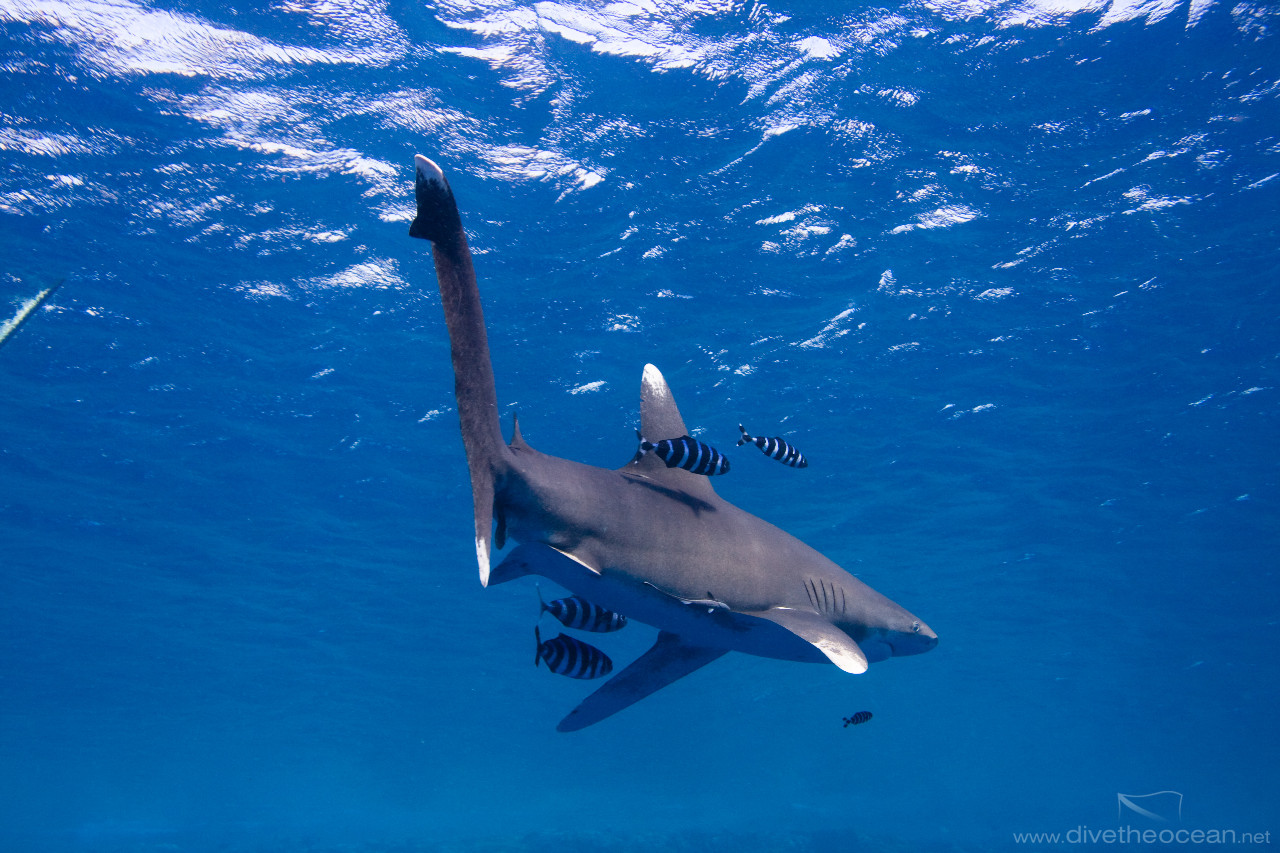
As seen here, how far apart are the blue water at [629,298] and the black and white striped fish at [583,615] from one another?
8041 millimetres

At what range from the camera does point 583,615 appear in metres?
4.55

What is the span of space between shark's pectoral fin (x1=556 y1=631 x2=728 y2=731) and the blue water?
8.42 m

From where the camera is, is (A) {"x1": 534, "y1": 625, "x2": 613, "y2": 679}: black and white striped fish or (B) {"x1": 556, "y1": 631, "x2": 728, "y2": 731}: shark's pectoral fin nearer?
(B) {"x1": 556, "y1": 631, "x2": 728, "y2": 731}: shark's pectoral fin

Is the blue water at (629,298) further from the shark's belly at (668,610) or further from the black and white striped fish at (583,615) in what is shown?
the shark's belly at (668,610)

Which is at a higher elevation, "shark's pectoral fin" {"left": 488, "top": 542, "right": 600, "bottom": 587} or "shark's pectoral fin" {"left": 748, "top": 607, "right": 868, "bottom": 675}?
"shark's pectoral fin" {"left": 748, "top": 607, "right": 868, "bottom": 675}

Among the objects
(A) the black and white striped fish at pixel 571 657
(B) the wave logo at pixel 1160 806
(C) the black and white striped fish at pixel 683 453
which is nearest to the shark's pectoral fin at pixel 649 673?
(A) the black and white striped fish at pixel 571 657

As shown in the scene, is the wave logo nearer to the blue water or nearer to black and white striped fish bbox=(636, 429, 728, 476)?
the blue water

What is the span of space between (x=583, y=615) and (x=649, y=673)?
68 cm

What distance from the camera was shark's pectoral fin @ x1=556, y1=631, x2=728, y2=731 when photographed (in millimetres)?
4617

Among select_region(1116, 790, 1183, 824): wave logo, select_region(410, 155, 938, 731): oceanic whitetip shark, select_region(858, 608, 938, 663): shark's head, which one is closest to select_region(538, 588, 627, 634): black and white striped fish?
select_region(410, 155, 938, 731): oceanic whitetip shark

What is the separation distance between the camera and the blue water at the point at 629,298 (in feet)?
30.0

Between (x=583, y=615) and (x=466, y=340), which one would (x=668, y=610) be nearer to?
(x=583, y=615)

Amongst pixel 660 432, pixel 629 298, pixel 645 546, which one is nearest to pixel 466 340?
pixel 645 546

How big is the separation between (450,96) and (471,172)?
1.28 meters
